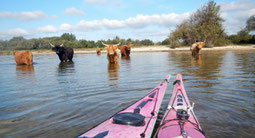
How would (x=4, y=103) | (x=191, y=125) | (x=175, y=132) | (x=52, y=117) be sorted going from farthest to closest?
(x=4, y=103) → (x=52, y=117) → (x=191, y=125) → (x=175, y=132)

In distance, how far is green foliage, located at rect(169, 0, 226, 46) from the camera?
3405 cm

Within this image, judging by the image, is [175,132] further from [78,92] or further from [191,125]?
[78,92]

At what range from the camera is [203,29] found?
3391cm

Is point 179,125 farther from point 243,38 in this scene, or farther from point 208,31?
point 243,38

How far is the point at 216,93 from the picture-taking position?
5918 millimetres

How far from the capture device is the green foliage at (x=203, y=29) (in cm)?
3405

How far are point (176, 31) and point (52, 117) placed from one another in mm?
35960

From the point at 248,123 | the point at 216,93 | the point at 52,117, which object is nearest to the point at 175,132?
the point at 248,123

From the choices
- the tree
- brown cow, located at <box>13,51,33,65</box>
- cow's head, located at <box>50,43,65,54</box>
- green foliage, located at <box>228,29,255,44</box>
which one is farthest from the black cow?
the tree

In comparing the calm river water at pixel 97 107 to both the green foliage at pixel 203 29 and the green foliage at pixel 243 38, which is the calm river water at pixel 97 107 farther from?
the green foliage at pixel 243 38

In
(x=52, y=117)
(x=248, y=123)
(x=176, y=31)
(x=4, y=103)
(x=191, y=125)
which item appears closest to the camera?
(x=191, y=125)

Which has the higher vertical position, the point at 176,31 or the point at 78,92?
the point at 176,31

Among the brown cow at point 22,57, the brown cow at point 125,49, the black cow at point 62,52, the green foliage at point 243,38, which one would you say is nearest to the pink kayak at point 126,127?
the brown cow at point 22,57

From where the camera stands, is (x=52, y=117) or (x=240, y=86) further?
(x=240, y=86)
